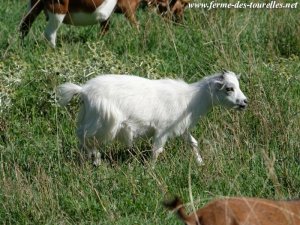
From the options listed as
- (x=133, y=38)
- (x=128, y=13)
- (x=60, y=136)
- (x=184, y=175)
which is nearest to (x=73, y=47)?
(x=133, y=38)

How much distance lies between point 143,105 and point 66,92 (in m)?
0.61

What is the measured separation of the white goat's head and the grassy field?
5.5 inches

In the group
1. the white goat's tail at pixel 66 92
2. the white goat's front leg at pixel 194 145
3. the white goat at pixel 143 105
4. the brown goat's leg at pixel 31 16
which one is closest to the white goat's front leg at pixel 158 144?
the white goat at pixel 143 105

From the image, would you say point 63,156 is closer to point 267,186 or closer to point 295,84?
point 267,186

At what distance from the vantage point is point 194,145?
7.62 metres

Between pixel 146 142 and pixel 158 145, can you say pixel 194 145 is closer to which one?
pixel 158 145

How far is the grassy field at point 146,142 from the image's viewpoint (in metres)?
6.49

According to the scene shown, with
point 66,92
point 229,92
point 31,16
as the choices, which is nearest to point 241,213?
point 229,92

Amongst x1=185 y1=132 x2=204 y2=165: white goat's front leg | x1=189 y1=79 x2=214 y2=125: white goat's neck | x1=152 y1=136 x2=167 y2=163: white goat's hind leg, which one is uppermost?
x1=189 y1=79 x2=214 y2=125: white goat's neck

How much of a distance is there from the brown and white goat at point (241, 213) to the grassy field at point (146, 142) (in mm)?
210

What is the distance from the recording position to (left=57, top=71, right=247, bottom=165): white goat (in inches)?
301
